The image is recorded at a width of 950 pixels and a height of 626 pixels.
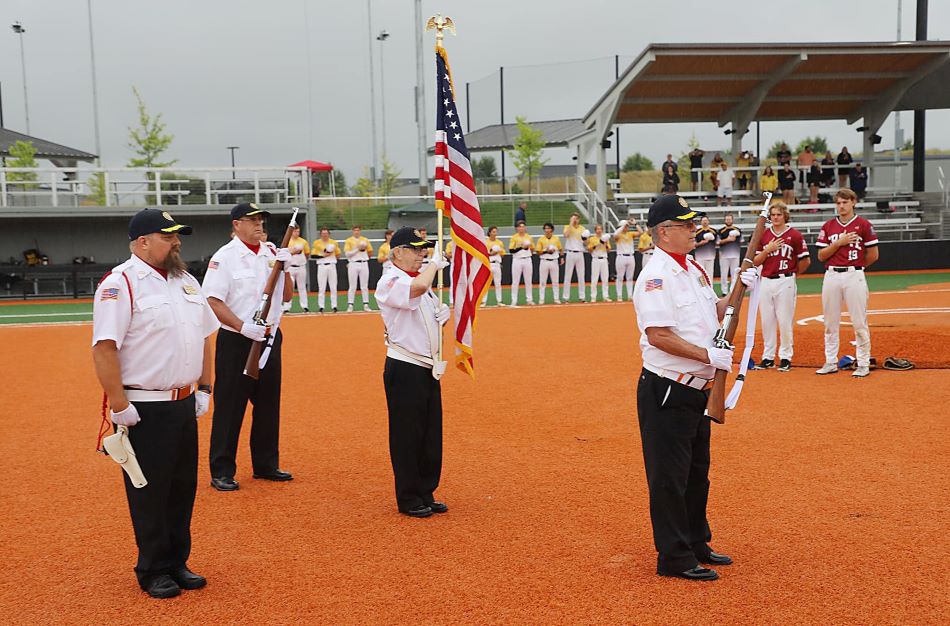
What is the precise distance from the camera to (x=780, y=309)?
11938 mm

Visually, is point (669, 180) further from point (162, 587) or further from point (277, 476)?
point (162, 587)

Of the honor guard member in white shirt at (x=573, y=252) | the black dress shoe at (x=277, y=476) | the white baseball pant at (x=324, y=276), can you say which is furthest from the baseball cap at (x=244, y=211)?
the honor guard member in white shirt at (x=573, y=252)

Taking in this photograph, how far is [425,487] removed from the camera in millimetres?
6492

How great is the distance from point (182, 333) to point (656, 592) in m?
3.06

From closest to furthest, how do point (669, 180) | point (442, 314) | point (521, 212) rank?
point (442, 314)
point (669, 180)
point (521, 212)

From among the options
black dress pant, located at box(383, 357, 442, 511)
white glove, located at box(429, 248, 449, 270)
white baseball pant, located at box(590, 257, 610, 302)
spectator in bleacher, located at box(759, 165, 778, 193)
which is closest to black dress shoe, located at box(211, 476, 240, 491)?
black dress pant, located at box(383, 357, 442, 511)

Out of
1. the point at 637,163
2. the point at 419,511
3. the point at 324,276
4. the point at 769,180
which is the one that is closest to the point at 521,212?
the point at 769,180

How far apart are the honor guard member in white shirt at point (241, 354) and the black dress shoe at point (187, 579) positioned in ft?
6.77

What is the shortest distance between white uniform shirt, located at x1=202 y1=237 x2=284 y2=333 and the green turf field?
15514 mm

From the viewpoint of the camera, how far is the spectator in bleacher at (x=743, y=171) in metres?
34.2

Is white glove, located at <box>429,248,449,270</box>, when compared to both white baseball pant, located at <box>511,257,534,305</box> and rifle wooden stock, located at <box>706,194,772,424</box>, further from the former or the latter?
white baseball pant, located at <box>511,257,534,305</box>

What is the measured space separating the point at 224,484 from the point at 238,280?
1699 mm

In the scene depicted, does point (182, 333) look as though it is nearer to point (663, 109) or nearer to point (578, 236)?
point (578, 236)

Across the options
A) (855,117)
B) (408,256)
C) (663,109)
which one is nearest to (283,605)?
(408,256)
